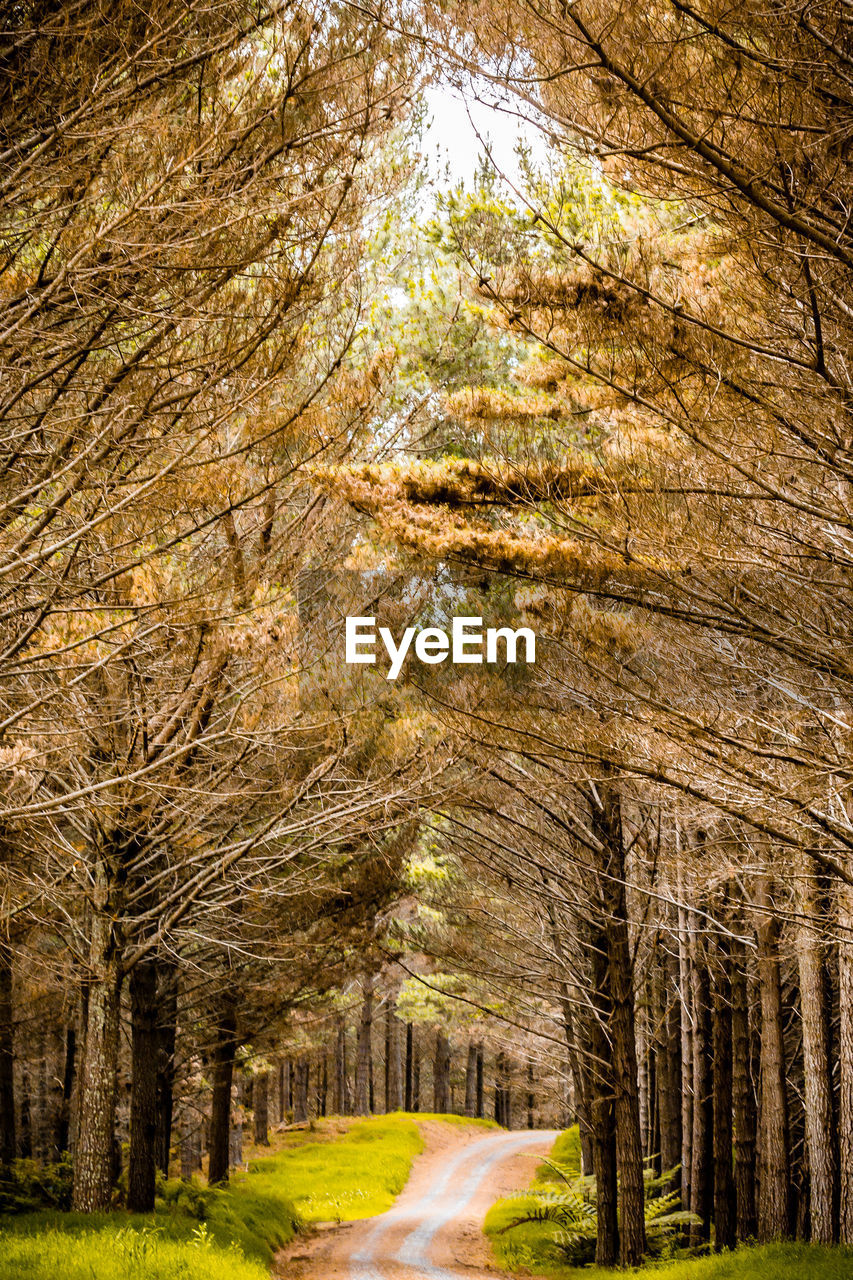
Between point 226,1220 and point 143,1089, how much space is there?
2.34m

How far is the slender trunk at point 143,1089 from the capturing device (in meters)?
9.77

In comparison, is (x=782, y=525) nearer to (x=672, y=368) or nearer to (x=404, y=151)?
(x=672, y=368)

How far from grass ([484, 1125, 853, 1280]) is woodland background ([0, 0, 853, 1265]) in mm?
746

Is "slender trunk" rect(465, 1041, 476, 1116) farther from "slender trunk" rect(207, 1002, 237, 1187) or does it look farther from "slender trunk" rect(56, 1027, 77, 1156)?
"slender trunk" rect(207, 1002, 237, 1187)

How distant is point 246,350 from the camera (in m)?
4.53

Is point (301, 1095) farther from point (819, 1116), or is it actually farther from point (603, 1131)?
point (819, 1116)

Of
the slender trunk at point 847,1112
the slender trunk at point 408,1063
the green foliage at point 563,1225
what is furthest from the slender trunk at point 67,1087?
the slender trunk at point 408,1063

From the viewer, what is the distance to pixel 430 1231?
48.2ft

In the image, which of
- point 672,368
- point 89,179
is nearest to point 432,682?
point 672,368

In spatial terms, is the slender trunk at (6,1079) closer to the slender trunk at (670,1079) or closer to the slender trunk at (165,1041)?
the slender trunk at (165,1041)

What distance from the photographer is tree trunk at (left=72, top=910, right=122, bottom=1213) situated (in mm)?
8250

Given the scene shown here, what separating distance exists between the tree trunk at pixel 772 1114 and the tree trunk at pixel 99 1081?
630 cm

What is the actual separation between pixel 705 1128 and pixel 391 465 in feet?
32.3

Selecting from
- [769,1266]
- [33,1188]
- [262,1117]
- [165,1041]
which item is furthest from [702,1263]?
[262,1117]
